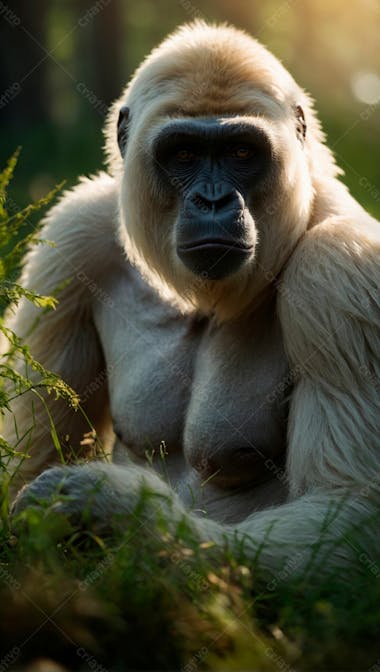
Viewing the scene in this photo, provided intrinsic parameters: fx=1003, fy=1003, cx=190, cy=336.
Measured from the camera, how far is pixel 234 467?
5.17 m

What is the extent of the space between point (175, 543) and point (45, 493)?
2.24ft

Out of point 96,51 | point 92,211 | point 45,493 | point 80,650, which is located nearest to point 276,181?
point 92,211

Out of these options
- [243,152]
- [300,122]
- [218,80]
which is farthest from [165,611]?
[300,122]

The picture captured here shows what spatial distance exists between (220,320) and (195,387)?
388mm

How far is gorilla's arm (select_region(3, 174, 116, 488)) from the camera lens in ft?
19.8

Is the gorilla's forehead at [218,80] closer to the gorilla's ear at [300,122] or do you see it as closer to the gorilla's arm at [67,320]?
the gorilla's ear at [300,122]

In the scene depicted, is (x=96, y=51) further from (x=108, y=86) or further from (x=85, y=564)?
(x=85, y=564)

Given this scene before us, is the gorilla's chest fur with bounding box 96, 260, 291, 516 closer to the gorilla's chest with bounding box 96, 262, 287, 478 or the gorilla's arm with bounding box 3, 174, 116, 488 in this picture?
the gorilla's chest with bounding box 96, 262, 287, 478

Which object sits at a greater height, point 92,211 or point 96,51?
point 92,211

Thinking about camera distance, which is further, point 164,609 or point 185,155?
point 185,155

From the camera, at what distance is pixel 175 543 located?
3.89 metres

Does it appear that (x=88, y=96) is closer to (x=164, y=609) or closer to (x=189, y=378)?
(x=189, y=378)

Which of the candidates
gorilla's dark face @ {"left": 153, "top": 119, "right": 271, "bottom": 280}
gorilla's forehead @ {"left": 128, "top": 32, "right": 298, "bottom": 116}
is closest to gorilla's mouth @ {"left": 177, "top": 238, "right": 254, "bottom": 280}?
gorilla's dark face @ {"left": 153, "top": 119, "right": 271, "bottom": 280}

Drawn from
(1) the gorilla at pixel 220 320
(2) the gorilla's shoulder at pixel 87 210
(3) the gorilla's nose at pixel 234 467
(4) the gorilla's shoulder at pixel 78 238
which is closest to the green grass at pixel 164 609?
(1) the gorilla at pixel 220 320
